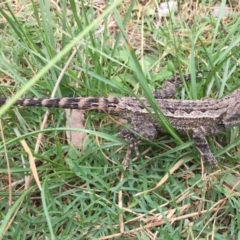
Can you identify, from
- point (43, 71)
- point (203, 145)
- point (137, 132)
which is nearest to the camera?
point (43, 71)

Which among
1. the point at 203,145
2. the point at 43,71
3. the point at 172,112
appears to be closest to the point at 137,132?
the point at 172,112

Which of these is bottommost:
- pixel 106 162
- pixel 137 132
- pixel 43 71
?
pixel 106 162

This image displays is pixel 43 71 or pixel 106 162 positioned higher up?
pixel 43 71

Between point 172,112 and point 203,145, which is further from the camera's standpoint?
point 172,112

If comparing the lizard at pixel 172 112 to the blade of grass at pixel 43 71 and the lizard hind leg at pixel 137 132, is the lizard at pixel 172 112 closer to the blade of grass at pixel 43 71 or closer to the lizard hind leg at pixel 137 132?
the lizard hind leg at pixel 137 132

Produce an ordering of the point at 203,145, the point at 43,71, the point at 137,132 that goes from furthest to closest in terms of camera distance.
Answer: the point at 137,132, the point at 203,145, the point at 43,71

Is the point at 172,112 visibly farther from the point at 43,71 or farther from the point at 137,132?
the point at 43,71

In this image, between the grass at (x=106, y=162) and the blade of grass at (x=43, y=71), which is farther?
the grass at (x=106, y=162)

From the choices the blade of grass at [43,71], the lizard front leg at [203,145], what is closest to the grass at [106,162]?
the lizard front leg at [203,145]
